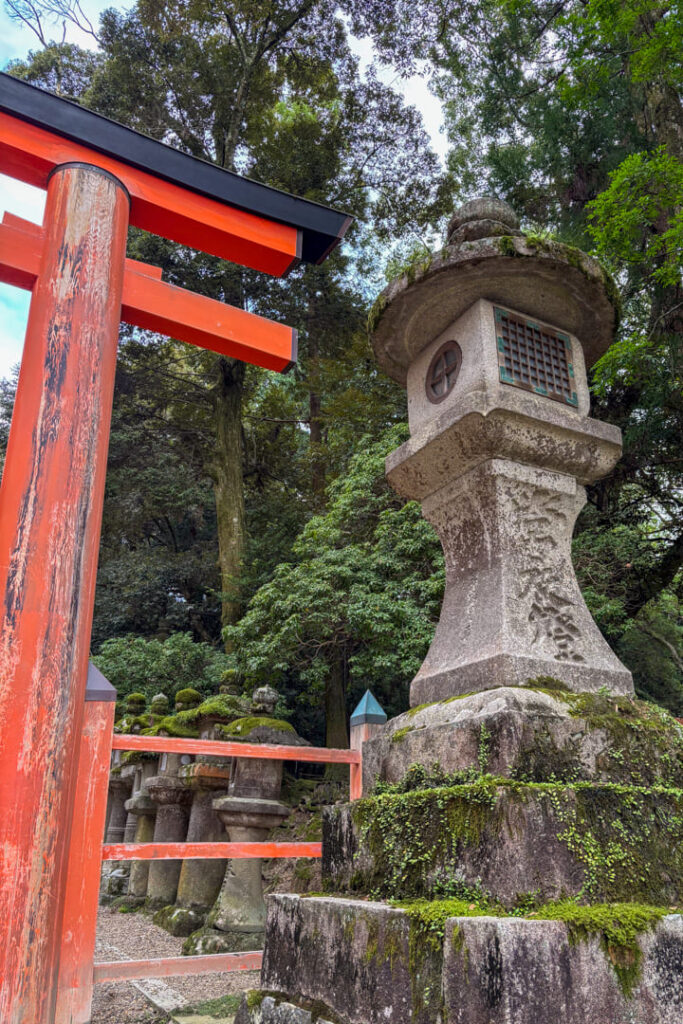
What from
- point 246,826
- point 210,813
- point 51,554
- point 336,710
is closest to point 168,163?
point 51,554

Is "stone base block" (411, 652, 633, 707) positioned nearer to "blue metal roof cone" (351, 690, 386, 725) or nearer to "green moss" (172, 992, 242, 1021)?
"blue metal roof cone" (351, 690, 386, 725)

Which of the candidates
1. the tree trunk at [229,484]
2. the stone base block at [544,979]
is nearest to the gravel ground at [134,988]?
the stone base block at [544,979]

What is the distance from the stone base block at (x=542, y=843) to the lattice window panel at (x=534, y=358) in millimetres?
1654

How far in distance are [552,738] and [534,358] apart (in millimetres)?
1676

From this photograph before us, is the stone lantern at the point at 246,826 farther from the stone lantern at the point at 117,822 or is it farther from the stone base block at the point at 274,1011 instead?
the stone lantern at the point at 117,822

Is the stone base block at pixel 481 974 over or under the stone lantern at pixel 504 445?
under

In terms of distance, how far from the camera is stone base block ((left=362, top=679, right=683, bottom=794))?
2.15 meters

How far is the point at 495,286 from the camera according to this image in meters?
3.00

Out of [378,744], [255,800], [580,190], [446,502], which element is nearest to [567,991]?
[378,744]

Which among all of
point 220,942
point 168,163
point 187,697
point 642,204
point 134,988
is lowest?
point 134,988

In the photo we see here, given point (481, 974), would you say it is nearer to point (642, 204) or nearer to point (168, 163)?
point (168, 163)

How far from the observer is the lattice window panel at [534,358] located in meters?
2.97

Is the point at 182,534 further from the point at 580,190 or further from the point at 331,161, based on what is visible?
the point at 580,190

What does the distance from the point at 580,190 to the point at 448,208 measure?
3.46m
